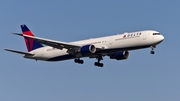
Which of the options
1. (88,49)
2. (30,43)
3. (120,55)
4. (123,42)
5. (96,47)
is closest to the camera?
(123,42)

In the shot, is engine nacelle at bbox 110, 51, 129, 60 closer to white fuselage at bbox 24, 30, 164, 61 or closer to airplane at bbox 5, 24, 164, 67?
airplane at bbox 5, 24, 164, 67

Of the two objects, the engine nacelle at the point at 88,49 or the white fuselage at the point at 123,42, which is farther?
the engine nacelle at the point at 88,49

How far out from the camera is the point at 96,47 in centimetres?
7894

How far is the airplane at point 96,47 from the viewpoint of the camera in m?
74.9

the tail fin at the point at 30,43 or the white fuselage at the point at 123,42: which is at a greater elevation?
the tail fin at the point at 30,43

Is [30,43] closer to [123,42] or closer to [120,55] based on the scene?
[120,55]

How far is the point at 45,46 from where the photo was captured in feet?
294

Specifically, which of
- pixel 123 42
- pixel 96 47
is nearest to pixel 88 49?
pixel 96 47

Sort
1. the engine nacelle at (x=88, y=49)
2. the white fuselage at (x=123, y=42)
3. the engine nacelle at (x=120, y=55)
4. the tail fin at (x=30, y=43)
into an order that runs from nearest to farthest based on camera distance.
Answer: the white fuselage at (x=123, y=42), the engine nacelle at (x=88, y=49), the engine nacelle at (x=120, y=55), the tail fin at (x=30, y=43)

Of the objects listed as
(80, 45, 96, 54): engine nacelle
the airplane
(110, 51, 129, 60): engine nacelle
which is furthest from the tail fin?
(110, 51, 129, 60): engine nacelle

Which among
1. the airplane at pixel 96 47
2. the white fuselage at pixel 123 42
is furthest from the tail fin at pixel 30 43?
the white fuselage at pixel 123 42

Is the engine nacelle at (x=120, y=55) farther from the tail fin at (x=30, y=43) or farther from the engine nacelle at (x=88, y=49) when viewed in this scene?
the tail fin at (x=30, y=43)

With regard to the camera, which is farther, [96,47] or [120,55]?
[120,55]

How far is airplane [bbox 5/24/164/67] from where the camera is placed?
7488cm
